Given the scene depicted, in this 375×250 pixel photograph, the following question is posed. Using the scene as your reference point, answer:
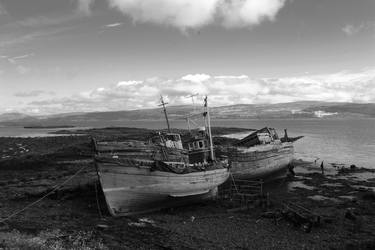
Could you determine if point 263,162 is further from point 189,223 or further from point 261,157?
point 189,223

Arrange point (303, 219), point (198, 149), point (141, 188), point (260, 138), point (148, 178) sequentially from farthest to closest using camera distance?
1. point (260, 138)
2. point (198, 149)
3. point (148, 178)
4. point (141, 188)
5. point (303, 219)

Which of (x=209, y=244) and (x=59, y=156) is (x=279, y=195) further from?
(x=59, y=156)

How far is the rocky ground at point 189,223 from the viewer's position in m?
17.1

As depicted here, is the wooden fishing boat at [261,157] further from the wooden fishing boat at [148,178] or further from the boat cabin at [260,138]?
the wooden fishing boat at [148,178]

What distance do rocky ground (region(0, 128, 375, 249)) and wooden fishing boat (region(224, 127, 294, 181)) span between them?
3265 millimetres

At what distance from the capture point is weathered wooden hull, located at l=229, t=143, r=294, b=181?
33500 millimetres

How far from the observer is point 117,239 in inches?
681

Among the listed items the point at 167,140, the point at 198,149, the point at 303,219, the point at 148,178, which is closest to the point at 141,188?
the point at 148,178

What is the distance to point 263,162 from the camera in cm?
3584

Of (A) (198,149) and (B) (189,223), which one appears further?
(A) (198,149)

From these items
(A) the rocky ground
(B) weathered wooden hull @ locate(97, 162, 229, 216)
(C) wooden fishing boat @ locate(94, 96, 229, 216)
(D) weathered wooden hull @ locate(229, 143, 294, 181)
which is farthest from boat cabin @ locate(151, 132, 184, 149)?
(D) weathered wooden hull @ locate(229, 143, 294, 181)

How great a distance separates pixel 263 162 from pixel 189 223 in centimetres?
1687

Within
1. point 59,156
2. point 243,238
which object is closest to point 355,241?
point 243,238

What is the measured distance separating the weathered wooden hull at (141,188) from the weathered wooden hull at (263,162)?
9329 millimetres
